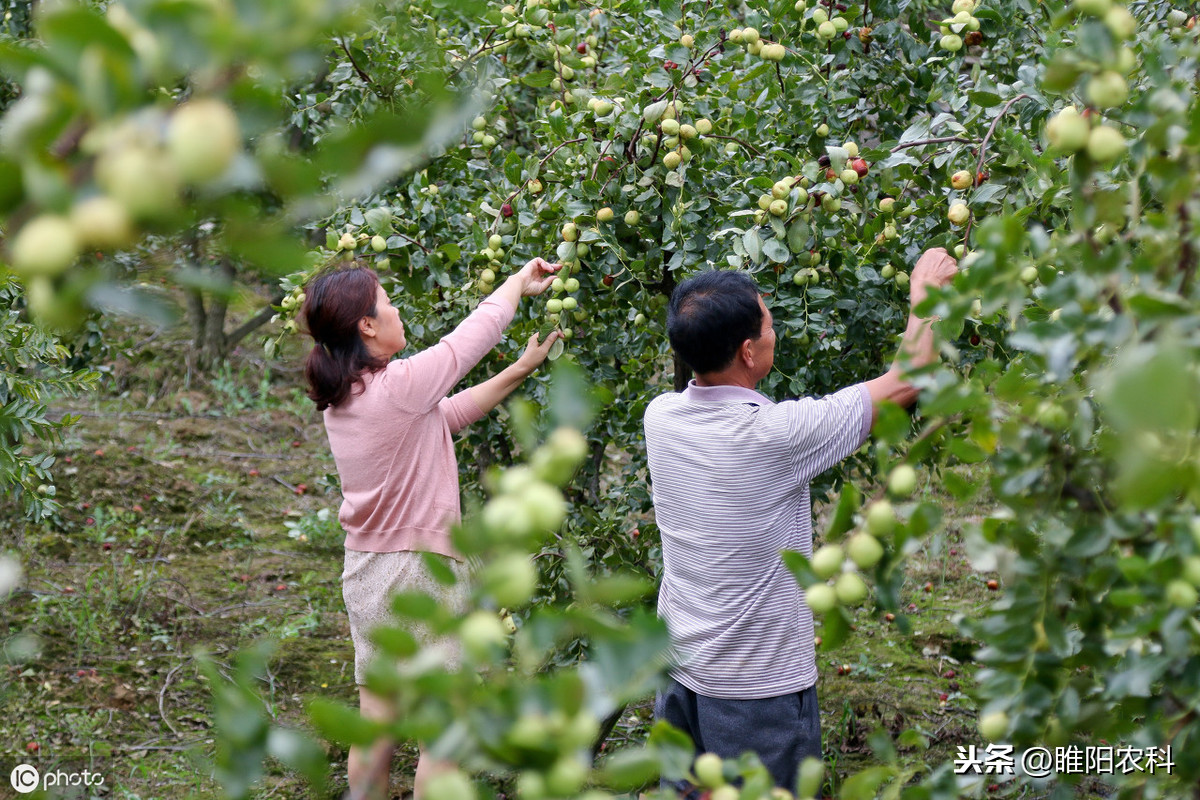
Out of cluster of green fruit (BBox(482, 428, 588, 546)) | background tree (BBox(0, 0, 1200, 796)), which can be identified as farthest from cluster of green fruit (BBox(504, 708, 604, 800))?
cluster of green fruit (BBox(482, 428, 588, 546))

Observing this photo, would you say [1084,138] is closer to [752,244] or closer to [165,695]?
[752,244]

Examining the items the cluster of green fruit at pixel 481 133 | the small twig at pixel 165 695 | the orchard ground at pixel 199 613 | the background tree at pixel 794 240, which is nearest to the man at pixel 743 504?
the background tree at pixel 794 240

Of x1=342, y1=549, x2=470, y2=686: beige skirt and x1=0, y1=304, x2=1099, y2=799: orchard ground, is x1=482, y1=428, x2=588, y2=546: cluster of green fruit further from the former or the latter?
x1=342, y1=549, x2=470, y2=686: beige skirt

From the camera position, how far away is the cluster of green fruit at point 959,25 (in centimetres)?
180

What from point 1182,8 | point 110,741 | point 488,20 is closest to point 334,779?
point 110,741

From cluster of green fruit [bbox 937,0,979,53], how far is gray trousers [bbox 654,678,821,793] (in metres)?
1.14

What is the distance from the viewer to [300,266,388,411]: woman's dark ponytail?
207cm

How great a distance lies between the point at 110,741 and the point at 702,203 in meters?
2.23

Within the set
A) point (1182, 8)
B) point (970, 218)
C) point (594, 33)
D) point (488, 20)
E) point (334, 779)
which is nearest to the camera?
point (970, 218)

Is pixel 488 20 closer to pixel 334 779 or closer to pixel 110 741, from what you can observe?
pixel 334 779

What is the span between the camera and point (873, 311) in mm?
2096

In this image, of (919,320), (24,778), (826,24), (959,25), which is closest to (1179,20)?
(959,25)

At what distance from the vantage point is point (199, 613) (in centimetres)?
366

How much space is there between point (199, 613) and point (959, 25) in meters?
3.08
